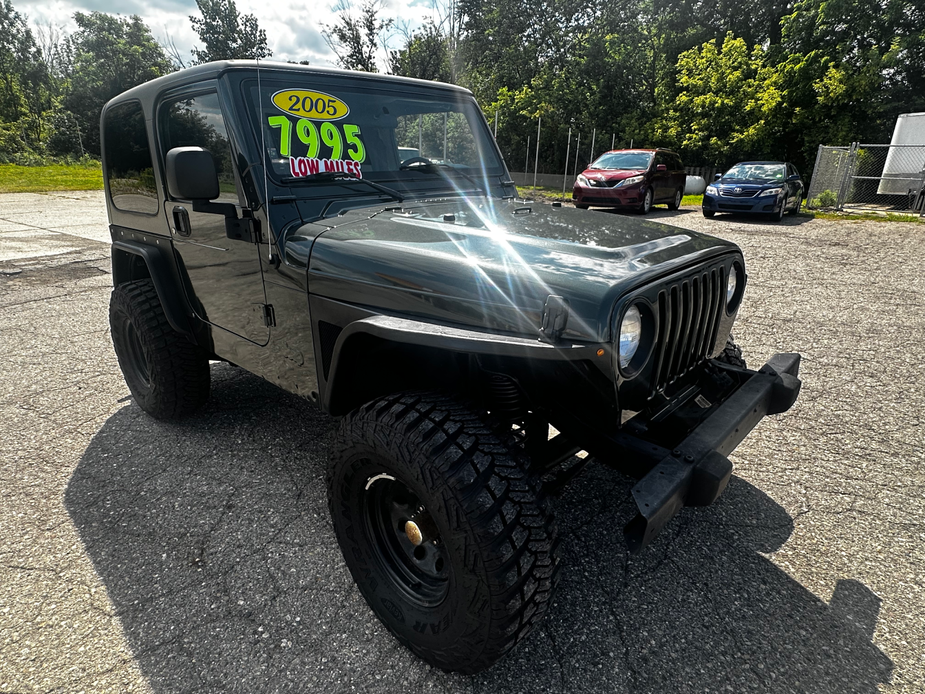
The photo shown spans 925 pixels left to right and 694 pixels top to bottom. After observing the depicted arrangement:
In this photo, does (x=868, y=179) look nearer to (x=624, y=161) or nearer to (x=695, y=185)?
(x=695, y=185)

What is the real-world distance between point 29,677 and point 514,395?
184cm

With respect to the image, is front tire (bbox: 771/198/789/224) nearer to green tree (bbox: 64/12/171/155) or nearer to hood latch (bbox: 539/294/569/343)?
hood latch (bbox: 539/294/569/343)

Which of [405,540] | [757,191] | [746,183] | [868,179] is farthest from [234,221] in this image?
[868,179]

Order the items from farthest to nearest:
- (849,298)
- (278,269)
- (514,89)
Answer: (514,89), (849,298), (278,269)

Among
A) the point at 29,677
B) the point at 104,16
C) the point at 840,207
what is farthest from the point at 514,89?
the point at 104,16

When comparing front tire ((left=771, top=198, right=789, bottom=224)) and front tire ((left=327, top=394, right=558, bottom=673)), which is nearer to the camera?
front tire ((left=327, top=394, right=558, bottom=673))

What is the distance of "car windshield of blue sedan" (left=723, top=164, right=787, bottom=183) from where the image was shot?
43.0ft

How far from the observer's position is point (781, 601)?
2.14 metres

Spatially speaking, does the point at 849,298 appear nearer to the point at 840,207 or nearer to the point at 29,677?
the point at 29,677

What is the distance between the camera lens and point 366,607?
2.12 m

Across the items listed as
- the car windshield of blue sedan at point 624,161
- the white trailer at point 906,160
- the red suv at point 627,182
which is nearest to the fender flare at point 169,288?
the red suv at point 627,182

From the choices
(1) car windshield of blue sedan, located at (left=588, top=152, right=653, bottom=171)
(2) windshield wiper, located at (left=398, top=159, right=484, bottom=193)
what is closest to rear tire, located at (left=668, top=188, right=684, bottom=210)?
(1) car windshield of blue sedan, located at (left=588, top=152, right=653, bottom=171)

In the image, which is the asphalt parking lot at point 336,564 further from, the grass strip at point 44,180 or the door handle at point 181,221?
the grass strip at point 44,180

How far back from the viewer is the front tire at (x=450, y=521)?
159 cm
